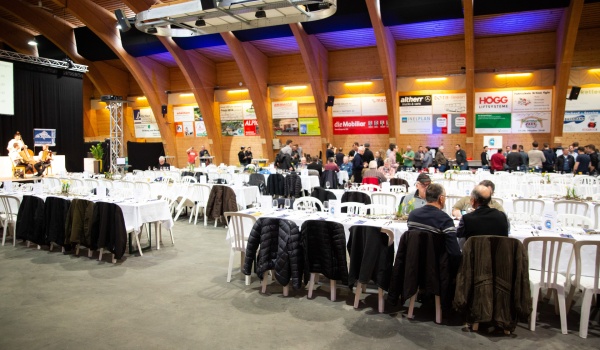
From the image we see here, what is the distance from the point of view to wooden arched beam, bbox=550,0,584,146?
12.7 meters

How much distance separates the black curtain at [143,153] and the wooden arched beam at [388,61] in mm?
12133

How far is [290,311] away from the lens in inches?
159

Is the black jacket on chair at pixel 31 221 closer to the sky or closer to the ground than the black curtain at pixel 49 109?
closer to the ground

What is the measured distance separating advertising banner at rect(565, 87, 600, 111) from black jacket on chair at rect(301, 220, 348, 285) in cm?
1411

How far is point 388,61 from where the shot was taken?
1532 cm

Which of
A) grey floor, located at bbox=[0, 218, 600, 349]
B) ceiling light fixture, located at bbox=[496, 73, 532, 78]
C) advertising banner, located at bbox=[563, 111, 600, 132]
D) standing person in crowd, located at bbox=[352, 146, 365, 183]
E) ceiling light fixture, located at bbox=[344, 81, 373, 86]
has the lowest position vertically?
grey floor, located at bbox=[0, 218, 600, 349]

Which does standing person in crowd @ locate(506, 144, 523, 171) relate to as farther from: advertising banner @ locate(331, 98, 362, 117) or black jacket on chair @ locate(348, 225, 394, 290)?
black jacket on chair @ locate(348, 225, 394, 290)

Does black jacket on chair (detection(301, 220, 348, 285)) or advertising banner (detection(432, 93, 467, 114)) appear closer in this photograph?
black jacket on chair (detection(301, 220, 348, 285))

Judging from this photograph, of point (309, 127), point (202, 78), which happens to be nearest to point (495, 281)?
point (309, 127)

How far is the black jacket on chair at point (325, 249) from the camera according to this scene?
4133 mm

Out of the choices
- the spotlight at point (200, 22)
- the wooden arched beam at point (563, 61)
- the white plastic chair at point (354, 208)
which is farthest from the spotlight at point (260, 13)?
the wooden arched beam at point (563, 61)

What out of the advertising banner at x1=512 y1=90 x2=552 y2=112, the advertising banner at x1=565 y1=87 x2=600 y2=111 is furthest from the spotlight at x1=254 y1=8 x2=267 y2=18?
the advertising banner at x1=565 y1=87 x2=600 y2=111

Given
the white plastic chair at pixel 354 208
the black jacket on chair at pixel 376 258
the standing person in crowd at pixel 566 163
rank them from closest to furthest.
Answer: the black jacket on chair at pixel 376 258 < the white plastic chair at pixel 354 208 < the standing person in crowd at pixel 566 163

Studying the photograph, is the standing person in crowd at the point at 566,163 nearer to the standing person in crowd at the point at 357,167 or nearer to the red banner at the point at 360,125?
the standing person in crowd at the point at 357,167
